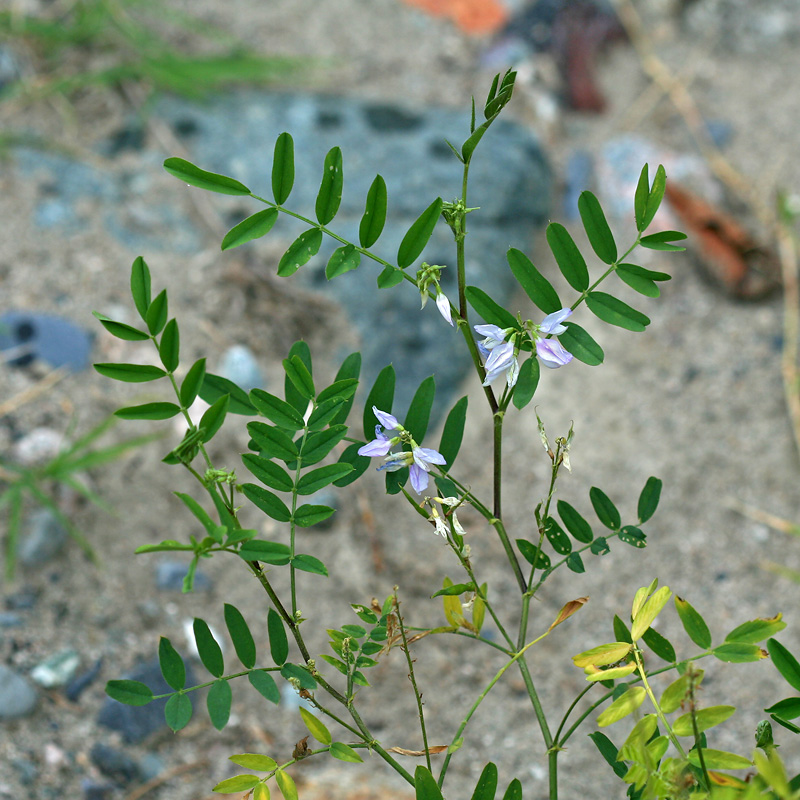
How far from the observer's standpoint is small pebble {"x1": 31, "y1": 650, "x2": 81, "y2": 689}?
132 cm

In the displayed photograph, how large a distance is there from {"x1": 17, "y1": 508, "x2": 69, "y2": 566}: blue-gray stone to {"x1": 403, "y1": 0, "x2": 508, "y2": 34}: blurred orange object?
198 centimetres

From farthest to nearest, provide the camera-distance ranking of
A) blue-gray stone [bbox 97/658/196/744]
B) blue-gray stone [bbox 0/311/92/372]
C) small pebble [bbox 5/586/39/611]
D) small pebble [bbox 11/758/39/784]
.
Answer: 1. blue-gray stone [bbox 0/311/92/372]
2. small pebble [bbox 5/586/39/611]
3. blue-gray stone [bbox 97/658/196/744]
4. small pebble [bbox 11/758/39/784]

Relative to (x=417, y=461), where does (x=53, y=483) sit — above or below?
below

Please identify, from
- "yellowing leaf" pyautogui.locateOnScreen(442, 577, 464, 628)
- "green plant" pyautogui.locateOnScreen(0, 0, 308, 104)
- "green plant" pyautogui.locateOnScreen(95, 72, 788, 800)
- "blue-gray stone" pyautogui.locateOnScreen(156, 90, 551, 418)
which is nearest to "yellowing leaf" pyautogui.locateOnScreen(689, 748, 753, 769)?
"green plant" pyautogui.locateOnScreen(95, 72, 788, 800)

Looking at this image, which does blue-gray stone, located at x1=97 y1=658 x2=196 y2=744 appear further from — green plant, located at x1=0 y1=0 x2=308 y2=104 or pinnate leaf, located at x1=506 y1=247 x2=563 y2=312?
green plant, located at x1=0 y1=0 x2=308 y2=104

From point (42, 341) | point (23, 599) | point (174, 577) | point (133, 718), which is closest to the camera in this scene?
point (133, 718)

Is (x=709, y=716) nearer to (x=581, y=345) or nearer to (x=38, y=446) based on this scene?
(x=581, y=345)

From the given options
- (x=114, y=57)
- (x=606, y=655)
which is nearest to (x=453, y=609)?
(x=606, y=655)

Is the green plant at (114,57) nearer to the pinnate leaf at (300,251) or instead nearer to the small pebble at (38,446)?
the small pebble at (38,446)

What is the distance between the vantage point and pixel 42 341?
5.91ft

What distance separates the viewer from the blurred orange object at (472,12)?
271cm

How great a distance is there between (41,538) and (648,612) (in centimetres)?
109

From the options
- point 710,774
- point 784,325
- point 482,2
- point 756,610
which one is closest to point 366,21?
point 482,2

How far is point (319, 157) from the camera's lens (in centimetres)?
226
